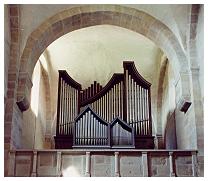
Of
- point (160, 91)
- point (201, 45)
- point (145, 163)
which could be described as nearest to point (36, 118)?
point (160, 91)

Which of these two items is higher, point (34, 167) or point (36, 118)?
point (36, 118)

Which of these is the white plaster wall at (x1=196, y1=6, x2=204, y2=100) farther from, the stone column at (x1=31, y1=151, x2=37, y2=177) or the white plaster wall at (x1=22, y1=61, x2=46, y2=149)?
the white plaster wall at (x1=22, y1=61, x2=46, y2=149)

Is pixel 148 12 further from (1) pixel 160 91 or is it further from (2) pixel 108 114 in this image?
(1) pixel 160 91

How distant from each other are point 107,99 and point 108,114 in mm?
526

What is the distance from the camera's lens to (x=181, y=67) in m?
12.6

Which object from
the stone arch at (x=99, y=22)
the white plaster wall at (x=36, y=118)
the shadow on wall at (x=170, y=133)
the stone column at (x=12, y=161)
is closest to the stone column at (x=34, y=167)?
the stone column at (x=12, y=161)

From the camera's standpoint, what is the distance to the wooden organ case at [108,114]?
12797mm

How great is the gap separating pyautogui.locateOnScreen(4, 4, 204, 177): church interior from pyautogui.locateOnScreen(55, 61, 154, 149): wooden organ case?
0.09 ft

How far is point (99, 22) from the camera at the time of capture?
13461mm

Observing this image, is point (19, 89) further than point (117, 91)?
No

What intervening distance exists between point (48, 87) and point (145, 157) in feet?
21.8

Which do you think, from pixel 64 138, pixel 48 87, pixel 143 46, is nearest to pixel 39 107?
pixel 48 87
